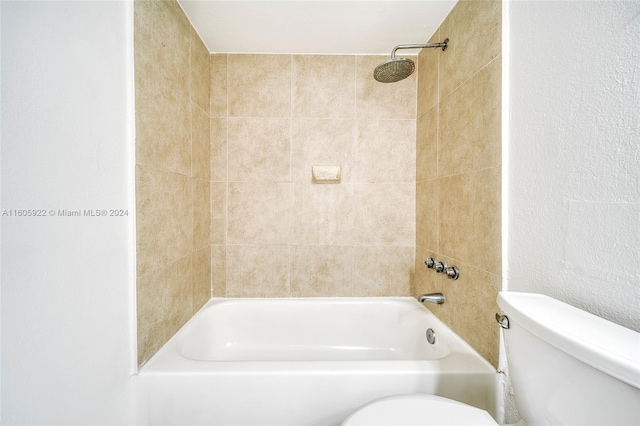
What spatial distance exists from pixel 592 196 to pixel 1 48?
1.66 meters

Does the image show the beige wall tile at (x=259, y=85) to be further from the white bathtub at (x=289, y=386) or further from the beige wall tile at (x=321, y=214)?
the white bathtub at (x=289, y=386)

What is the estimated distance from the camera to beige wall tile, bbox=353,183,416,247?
5.13 ft

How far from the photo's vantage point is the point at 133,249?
0.83 meters

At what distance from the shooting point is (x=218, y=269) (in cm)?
156

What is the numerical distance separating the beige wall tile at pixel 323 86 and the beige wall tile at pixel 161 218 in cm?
85

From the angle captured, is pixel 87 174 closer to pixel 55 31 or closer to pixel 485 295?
pixel 55 31

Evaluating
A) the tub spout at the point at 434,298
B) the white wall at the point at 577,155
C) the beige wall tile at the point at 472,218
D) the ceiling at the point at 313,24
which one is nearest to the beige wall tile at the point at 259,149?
the ceiling at the point at 313,24

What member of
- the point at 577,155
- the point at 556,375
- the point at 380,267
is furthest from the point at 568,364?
the point at 380,267

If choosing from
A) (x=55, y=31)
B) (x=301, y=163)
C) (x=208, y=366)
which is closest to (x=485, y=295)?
(x=208, y=366)

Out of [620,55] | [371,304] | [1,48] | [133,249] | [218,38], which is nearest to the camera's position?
[620,55]

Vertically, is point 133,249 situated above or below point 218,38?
below

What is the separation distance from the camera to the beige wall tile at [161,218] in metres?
0.87

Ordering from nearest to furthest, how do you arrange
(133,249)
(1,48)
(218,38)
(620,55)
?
(620,55), (1,48), (133,249), (218,38)

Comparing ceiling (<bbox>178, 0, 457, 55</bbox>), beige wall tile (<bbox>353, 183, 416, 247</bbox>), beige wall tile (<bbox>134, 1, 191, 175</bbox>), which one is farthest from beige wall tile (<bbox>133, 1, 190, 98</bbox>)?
beige wall tile (<bbox>353, 183, 416, 247</bbox>)
